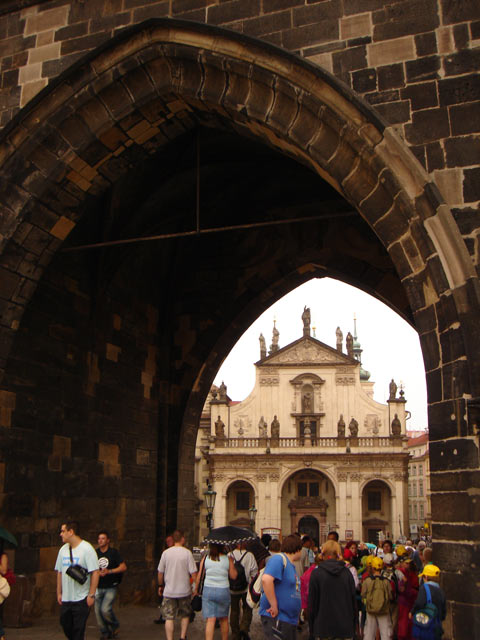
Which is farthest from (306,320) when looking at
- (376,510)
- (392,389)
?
(376,510)

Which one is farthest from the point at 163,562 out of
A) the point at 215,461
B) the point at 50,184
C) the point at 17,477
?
the point at 215,461

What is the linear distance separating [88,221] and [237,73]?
372 centimetres

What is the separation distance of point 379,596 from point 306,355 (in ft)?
139

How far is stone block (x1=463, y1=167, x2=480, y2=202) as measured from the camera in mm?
5695

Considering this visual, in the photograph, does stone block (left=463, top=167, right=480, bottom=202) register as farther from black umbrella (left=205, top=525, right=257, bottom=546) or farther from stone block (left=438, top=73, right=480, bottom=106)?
black umbrella (left=205, top=525, right=257, bottom=546)

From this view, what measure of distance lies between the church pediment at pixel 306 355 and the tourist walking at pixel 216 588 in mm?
41995

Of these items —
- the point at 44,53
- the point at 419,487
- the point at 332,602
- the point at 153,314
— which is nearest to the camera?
the point at 332,602

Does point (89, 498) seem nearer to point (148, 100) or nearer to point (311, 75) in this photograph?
point (148, 100)

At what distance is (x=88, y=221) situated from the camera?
9695 mm

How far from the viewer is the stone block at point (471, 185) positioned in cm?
570

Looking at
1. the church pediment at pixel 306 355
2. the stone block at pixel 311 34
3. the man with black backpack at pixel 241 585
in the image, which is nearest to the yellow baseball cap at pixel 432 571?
the man with black backpack at pixel 241 585

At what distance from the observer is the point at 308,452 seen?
45812 mm

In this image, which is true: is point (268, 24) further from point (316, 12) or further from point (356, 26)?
point (356, 26)

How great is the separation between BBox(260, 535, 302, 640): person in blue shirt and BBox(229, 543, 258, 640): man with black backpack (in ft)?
4.87
